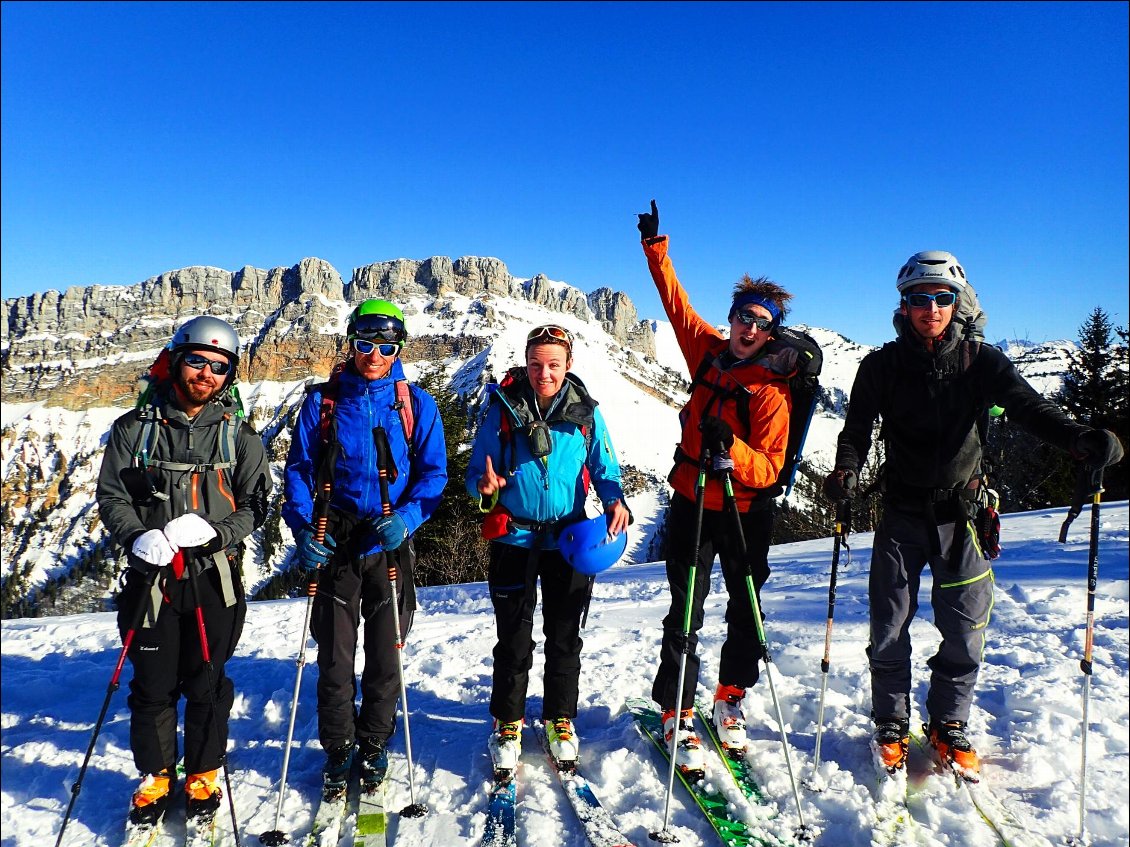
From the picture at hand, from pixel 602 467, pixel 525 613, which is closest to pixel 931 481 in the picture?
pixel 602 467

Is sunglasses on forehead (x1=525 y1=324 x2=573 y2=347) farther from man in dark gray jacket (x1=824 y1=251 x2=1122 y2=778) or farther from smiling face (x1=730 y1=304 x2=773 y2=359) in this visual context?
man in dark gray jacket (x1=824 y1=251 x2=1122 y2=778)

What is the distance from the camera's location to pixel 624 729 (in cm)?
491

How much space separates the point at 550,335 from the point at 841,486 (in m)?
2.23

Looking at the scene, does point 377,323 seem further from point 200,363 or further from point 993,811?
point 993,811

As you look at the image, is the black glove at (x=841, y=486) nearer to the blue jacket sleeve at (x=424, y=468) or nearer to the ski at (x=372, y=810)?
the blue jacket sleeve at (x=424, y=468)

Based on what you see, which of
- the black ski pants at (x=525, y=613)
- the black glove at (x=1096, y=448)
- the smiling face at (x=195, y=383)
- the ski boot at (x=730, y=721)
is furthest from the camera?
the ski boot at (x=730, y=721)

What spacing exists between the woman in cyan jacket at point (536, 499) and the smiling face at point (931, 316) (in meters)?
2.21

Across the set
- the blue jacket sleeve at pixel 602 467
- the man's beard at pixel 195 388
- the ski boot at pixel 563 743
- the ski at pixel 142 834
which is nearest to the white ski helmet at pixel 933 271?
the blue jacket sleeve at pixel 602 467

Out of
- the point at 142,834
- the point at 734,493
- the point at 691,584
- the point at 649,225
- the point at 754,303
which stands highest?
the point at 649,225

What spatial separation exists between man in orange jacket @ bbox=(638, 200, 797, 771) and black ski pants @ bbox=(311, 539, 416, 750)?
1.93 meters

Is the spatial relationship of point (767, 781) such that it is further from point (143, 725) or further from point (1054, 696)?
point (143, 725)

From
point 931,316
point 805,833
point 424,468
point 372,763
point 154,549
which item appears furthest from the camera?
point 424,468

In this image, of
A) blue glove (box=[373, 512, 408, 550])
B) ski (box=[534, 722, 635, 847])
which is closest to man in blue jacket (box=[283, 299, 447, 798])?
blue glove (box=[373, 512, 408, 550])

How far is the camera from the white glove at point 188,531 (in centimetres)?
357
